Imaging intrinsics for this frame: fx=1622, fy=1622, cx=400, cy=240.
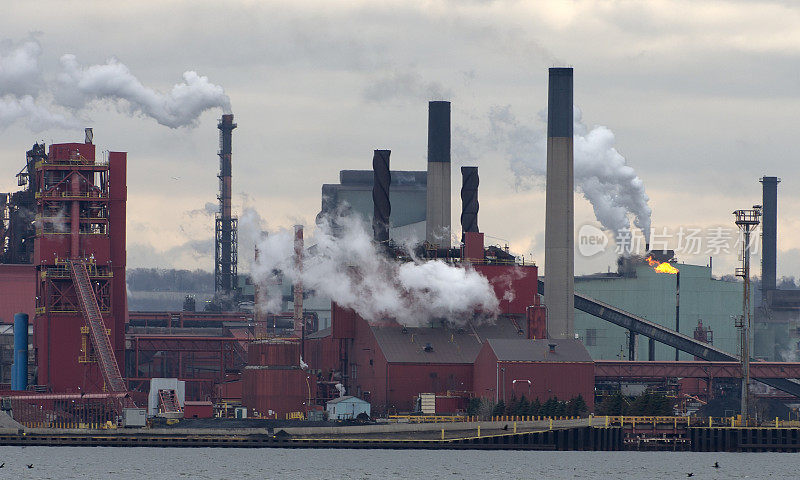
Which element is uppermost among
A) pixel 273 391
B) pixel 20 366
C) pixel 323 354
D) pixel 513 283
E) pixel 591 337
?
pixel 513 283

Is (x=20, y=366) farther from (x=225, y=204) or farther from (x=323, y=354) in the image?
(x=225, y=204)

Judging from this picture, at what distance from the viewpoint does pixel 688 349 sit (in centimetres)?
14538

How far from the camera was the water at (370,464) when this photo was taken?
300 feet

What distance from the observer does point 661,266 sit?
165875 mm

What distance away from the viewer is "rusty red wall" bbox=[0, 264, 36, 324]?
15025 centimetres

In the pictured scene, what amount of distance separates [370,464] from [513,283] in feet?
115

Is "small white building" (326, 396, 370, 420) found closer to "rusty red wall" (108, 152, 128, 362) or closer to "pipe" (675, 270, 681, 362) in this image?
"rusty red wall" (108, 152, 128, 362)

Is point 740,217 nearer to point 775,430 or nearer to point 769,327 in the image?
point 775,430

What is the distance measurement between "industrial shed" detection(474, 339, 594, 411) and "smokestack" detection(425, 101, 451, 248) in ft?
135

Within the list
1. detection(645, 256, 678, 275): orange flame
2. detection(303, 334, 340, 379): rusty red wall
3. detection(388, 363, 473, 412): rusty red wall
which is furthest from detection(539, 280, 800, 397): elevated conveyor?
detection(388, 363, 473, 412): rusty red wall

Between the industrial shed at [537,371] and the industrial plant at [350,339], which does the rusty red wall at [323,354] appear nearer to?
the industrial plant at [350,339]

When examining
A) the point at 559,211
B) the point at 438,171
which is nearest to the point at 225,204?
the point at 438,171

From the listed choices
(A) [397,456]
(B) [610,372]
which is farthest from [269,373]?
(B) [610,372]

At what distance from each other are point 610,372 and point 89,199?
43.8 metres
